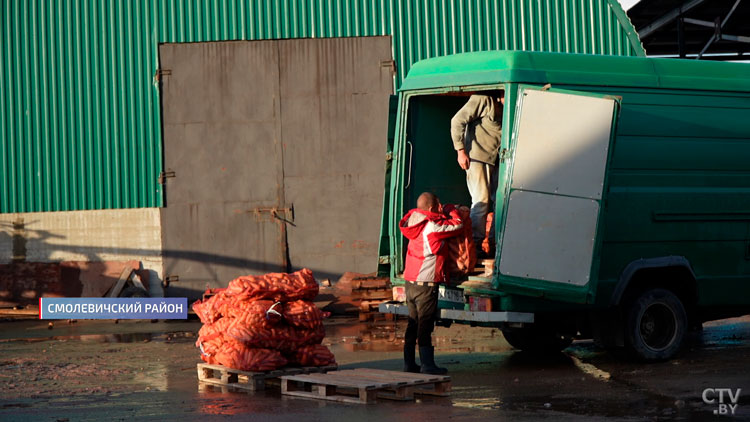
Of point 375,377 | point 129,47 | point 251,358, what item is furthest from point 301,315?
point 129,47

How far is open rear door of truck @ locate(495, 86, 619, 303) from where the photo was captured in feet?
32.9

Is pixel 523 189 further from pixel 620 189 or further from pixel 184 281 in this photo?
pixel 184 281

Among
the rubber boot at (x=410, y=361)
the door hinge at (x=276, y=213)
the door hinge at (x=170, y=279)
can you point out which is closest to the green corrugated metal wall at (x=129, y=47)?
the door hinge at (x=170, y=279)

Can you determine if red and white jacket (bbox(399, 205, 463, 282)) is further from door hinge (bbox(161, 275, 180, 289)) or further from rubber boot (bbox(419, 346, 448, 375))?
door hinge (bbox(161, 275, 180, 289))

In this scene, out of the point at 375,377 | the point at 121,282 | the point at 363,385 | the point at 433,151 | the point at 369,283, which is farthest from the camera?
the point at 121,282

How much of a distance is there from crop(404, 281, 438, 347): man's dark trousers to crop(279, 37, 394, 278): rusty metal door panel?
7290mm

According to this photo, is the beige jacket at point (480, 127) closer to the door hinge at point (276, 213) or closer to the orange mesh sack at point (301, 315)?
the orange mesh sack at point (301, 315)

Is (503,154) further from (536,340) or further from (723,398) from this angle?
(723,398)

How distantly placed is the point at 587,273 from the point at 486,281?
979mm

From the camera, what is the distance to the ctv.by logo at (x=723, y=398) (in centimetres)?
788

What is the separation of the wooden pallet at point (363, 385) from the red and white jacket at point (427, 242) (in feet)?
3.80

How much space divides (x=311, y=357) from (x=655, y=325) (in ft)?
12.0

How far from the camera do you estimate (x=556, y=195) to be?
1012cm

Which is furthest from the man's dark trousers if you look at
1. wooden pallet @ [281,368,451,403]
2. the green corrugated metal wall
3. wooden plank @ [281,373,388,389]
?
the green corrugated metal wall
